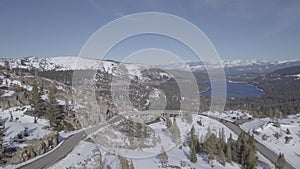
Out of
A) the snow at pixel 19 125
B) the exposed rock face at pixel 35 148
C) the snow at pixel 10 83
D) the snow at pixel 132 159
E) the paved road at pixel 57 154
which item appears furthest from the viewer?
the snow at pixel 10 83

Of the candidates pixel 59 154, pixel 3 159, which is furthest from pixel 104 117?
pixel 3 159

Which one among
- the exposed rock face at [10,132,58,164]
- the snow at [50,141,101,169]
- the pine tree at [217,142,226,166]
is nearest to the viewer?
the snow at [50,141,101,169]

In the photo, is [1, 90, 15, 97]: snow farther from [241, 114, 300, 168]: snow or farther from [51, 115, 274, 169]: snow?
[241, 114, 300, 168]: snow

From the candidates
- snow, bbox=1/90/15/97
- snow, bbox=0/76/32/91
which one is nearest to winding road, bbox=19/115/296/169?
snow, bbox=1/90/15/97

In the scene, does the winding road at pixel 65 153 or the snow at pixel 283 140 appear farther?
the snow at pixel 283 140

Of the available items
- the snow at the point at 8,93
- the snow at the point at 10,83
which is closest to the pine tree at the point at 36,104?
the snow at the point at 8,93

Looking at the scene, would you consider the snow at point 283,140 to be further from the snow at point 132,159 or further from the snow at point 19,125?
the snow at point 19,125

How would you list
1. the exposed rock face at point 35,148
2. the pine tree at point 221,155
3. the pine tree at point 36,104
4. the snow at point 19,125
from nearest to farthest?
the exposed rock face at point 35,148, the snow at point 19,125, the pine tree at point 221,155, the pine tree at point 36,104

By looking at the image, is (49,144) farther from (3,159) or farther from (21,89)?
(21,89)
